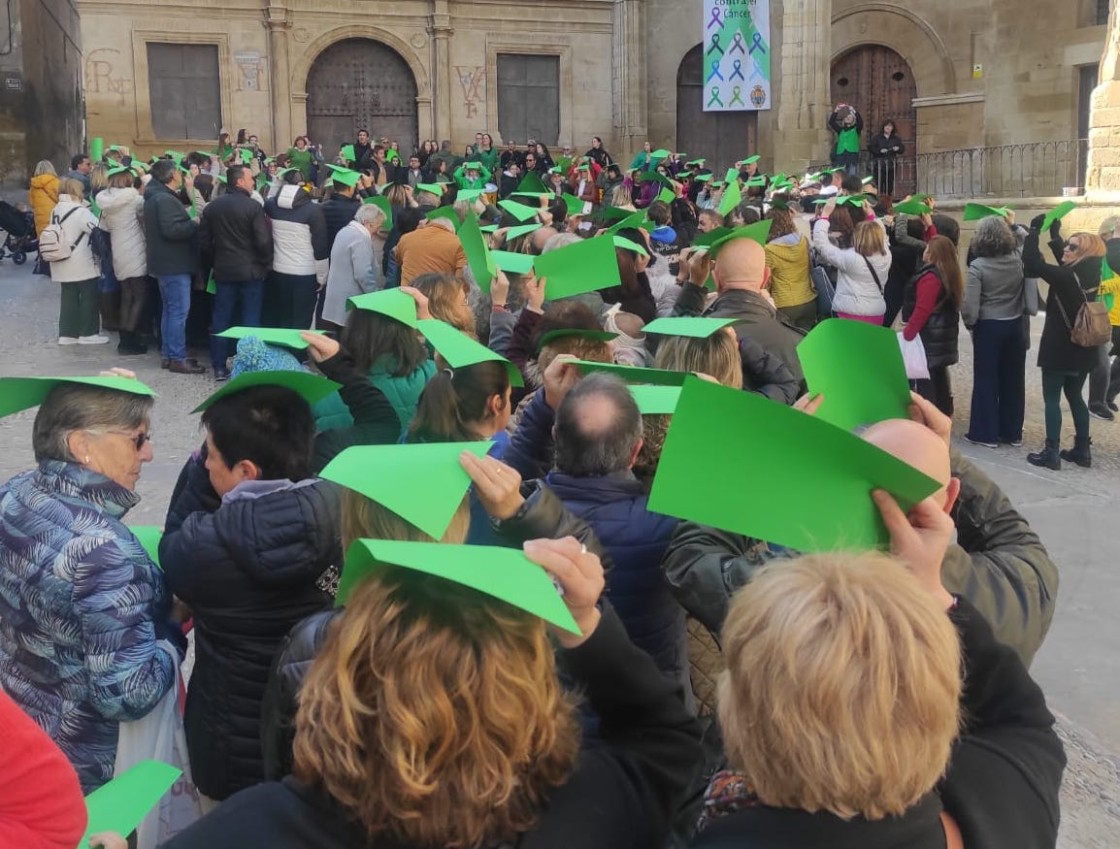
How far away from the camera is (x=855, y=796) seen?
4.76 feet

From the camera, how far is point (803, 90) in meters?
21.5

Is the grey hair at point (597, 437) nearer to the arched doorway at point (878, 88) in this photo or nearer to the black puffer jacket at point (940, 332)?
the black puffer jacket at point (940, 332)

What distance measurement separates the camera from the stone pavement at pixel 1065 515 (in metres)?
4.15

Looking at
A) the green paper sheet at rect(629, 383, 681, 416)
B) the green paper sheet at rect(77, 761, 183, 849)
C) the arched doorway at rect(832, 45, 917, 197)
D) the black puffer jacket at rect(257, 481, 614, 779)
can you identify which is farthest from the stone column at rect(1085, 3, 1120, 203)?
the green paper sheet at rect(77, 761, 183, 849)

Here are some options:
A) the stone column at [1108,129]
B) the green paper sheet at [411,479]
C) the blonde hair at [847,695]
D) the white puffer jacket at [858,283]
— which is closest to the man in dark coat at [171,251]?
the white puffer jacket at [858,283]

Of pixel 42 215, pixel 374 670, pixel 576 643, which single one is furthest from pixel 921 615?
pixel 42 215

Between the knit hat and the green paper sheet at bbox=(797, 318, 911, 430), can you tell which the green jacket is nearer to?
the green paper sheet at bbox=(797, 318, 911, 430)

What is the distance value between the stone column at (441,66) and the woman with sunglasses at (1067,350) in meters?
20.5

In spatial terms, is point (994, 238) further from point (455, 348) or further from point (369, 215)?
point (455, 348)

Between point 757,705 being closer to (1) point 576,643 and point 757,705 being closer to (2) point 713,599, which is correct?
(1) point 576,643

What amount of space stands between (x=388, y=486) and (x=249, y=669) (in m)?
1.02

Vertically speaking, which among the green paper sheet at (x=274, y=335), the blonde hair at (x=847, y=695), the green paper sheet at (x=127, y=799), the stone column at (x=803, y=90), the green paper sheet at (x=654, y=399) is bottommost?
the green paper sheet at (x=127, y=799)

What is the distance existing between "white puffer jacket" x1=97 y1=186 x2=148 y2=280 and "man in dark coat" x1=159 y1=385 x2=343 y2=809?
311 inches

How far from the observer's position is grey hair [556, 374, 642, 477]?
2.89 m
